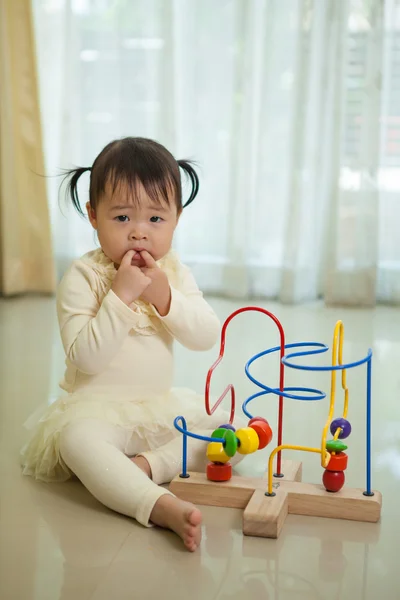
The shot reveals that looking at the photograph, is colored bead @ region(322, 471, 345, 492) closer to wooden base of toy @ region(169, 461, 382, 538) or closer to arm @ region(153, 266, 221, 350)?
wooden base of toy @ region(169, 461, 382, 538)

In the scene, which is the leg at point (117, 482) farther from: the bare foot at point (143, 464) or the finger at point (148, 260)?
the finger at point (148, 260)

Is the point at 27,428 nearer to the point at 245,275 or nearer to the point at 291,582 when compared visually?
the point at 291,582

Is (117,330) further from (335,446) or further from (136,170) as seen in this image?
(335,446)

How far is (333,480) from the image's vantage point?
1.22m

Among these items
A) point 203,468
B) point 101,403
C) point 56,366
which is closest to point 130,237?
point 101,403

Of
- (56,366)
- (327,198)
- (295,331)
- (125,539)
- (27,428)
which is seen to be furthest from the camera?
(327,198)

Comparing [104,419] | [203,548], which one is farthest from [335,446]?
[104,419]

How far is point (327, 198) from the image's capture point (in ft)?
9.04

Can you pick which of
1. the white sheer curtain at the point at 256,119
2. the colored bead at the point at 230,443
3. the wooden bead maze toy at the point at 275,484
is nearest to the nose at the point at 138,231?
the wooden bead maze toy at the point at 275,484

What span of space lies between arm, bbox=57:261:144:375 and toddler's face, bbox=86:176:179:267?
8cm

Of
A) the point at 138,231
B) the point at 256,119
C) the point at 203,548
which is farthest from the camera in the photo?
the point at 256,119

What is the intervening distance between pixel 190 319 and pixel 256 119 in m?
1.53

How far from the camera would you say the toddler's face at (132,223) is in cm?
134

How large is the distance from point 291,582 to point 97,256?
2.10 ft
